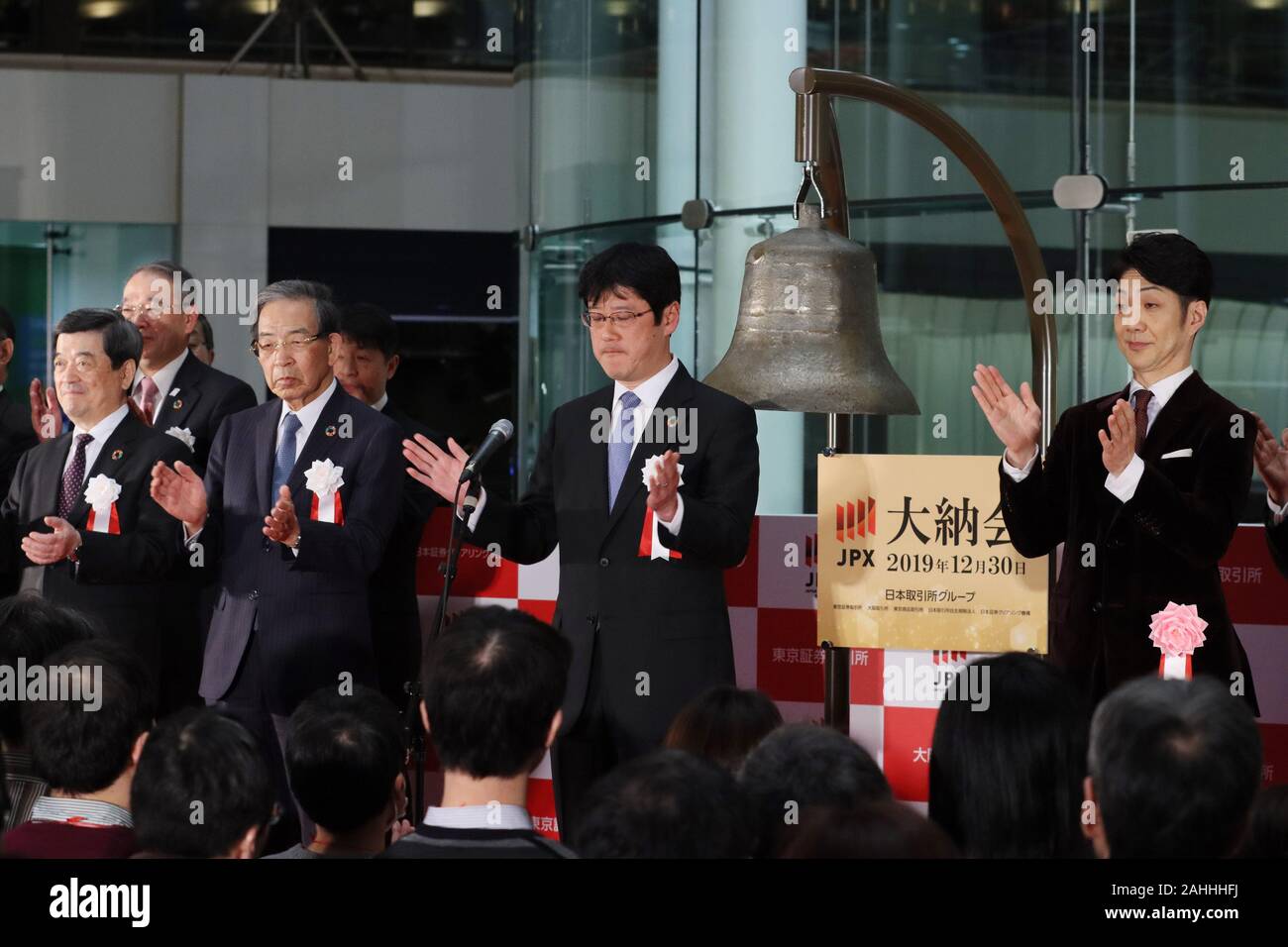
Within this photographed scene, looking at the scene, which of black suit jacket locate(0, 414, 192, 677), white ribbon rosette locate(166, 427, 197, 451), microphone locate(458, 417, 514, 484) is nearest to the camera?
microphone locate(458, 417, 514, 484)

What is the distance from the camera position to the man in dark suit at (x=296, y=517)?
3.30m

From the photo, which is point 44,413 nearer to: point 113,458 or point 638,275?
point 113,458

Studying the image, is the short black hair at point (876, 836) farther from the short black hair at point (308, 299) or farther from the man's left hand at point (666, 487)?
the short black hair at point (308, 299)

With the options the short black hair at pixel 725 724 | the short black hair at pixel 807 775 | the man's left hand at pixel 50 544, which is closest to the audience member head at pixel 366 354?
the man's left hand at pixel 50 544

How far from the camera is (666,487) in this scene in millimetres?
2822

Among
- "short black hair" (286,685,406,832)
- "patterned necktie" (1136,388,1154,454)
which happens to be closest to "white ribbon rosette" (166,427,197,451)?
"short black hair" (286,685,406,832)

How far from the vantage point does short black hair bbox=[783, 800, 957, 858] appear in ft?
5.32

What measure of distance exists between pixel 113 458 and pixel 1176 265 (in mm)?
2129

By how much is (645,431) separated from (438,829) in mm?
1274

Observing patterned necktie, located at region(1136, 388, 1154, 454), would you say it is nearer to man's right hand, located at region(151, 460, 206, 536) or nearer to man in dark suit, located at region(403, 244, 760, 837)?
man in dark suit, located at region(403, 244, 760, 837)

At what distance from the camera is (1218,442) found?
2.88 meters

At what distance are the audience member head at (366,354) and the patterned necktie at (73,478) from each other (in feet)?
2.41

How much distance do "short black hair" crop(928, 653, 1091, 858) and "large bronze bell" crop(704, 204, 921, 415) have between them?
974mm

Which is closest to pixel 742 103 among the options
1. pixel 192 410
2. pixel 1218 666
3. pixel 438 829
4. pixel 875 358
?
pixel 192 410
